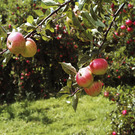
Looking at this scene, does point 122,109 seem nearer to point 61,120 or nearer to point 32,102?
point 61,120

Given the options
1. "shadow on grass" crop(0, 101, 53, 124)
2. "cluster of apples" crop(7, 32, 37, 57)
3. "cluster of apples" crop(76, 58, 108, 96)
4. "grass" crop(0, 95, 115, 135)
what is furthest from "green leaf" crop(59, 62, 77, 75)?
"shadow on grass" crop(0, 101, 53, 124)

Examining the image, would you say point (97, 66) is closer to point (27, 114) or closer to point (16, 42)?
point (16, 42)

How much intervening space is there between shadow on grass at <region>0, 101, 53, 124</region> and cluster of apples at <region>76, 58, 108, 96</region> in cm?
257

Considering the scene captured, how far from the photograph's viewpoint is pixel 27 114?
3533 mm

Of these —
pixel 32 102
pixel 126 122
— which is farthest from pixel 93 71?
pixel 32 102

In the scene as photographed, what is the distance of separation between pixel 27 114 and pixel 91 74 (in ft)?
9.93

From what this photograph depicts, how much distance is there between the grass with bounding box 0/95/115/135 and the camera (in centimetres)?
284

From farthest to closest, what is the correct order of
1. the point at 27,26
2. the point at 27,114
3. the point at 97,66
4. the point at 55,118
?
the point at 27,114 < the point at 55,118 < the point at 27,26 < the point at 97,66

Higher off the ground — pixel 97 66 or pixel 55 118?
pixel 97 66

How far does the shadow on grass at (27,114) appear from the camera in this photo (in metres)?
3.29

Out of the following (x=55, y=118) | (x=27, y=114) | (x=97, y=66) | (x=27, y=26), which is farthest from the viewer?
(x=27, y=114)

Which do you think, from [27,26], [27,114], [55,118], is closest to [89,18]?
[27,26]

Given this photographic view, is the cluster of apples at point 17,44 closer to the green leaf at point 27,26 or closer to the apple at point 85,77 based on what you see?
the green leaf at point 27,26

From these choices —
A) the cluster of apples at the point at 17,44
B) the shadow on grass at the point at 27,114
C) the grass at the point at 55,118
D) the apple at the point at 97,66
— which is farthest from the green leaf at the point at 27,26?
the shadow on grass at the point at 27,114
